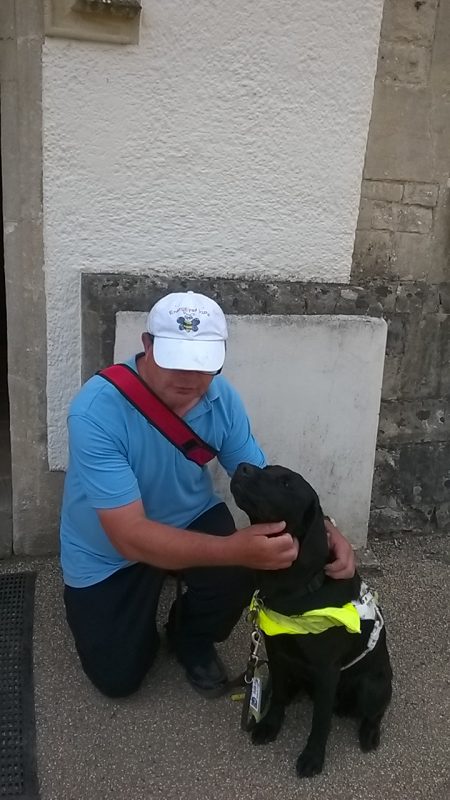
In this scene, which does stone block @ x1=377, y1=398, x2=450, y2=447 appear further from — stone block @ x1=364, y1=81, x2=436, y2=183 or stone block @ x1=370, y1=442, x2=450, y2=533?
stone block @ x1=364, y1=81, x2=436, y2=183

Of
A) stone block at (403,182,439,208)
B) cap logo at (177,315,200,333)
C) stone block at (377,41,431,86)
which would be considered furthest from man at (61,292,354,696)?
stone block at (377,41,431,86)

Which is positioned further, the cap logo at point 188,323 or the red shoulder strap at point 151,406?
the red shoulder strap at point 151,406

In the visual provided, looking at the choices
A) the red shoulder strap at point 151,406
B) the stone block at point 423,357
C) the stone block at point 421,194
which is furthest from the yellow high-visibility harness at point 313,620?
the stone block at point 421,194

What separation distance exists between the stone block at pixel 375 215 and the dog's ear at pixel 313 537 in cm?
183

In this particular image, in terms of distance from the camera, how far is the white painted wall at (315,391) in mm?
3213

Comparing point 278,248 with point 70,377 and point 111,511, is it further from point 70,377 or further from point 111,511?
point 111,511

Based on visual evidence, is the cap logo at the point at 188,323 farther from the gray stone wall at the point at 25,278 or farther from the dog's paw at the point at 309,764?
the dog's paw at the point at 309,764

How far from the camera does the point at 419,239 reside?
140 inches

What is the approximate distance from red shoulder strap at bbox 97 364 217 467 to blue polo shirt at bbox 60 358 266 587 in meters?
0.03

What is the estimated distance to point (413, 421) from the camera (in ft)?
12.3

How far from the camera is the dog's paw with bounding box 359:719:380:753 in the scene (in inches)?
95.0

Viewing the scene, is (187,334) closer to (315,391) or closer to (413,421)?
(315,391)

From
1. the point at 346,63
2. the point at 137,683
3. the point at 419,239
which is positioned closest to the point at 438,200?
the point at 419,239

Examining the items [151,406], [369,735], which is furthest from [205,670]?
[151,406]
